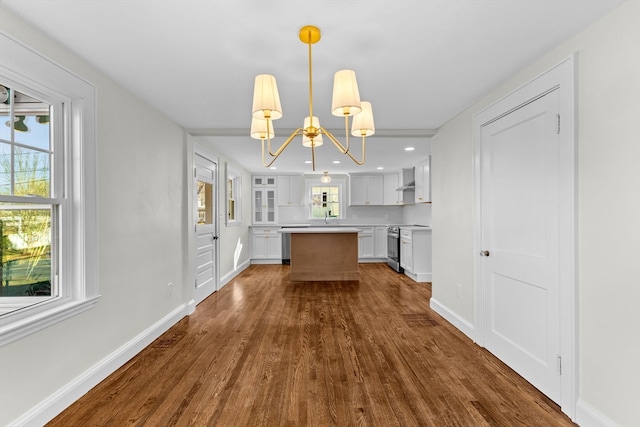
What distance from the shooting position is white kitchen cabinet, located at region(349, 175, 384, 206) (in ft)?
25.7

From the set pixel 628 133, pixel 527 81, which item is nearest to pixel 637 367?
pixel 628 133

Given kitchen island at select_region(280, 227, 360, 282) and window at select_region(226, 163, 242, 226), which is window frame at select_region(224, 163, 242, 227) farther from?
kitchen island at select_region(280, 227, 360, 282)

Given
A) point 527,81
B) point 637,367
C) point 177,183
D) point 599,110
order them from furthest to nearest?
point 177,183 → point 527,81 → point 599,110 → point 637,367

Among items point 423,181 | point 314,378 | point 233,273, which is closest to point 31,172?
point 314,378

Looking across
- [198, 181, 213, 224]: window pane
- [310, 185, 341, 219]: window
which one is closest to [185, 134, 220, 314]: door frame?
[198, 181, 213, 224]: window pane

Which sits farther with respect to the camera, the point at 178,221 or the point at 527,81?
the point at 178,221

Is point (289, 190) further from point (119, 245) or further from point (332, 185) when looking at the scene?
point (119, 245)

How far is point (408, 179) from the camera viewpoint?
6977mm

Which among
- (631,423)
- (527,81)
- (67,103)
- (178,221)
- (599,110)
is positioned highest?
(527,81)

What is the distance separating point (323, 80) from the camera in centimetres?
244

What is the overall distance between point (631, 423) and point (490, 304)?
123 centimetres

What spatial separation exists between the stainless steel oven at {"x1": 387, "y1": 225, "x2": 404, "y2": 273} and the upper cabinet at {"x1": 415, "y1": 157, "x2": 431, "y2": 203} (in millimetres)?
866

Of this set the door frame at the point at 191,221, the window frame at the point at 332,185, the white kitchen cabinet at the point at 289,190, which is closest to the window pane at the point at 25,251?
the door frame at the point at 191,221

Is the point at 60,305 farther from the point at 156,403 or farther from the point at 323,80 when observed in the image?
the point at 323,80
